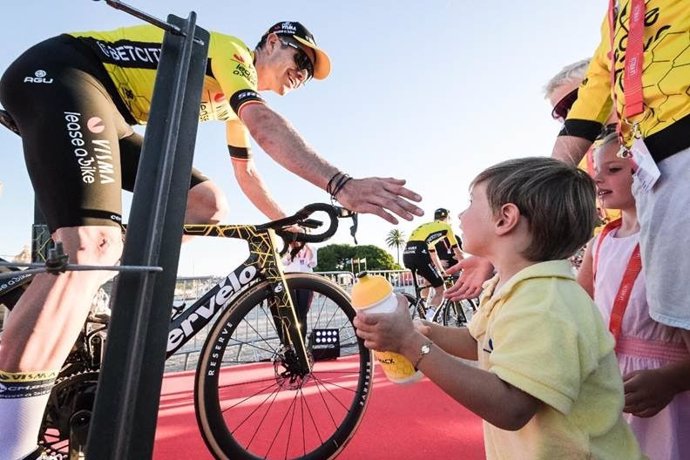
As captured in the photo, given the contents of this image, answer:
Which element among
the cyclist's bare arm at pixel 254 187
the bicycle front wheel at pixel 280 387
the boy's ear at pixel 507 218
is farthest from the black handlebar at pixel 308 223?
the boy's ear at pixel 507 218

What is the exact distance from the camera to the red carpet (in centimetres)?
203

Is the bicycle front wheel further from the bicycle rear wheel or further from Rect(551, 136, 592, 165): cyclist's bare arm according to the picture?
the bicycle rear wheel

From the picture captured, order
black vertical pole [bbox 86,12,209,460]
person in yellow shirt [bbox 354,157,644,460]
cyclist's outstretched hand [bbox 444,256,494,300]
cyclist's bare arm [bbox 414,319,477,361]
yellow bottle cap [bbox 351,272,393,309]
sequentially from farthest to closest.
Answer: cyclist's outstretched hand [bbox 444,256,494,300] < cyclist's bare arm [bbox 414,319,477,361] < yellow bottle cap [bbox 351,272,393,309] < person in yellow shirt [bbox 354,157,644,460] < black vertical pole [bbox 86,12,209,460]

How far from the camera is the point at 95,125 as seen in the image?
1.47 m

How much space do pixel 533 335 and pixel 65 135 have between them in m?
1.45

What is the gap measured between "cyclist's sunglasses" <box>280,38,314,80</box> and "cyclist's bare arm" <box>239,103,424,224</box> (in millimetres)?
761

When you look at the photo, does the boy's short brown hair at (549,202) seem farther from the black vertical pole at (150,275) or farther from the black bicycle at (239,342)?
the black bicycle at (239,342)

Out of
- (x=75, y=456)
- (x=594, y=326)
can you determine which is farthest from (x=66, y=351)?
(x=594, y=326)

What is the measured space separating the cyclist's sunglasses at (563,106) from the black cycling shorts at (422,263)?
4710 mm

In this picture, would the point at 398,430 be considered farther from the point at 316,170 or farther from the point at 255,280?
the point at 316,170

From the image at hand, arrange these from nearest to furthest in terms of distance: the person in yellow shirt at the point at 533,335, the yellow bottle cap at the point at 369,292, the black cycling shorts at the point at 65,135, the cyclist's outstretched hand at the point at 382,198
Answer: the person in yellow shirt at the point at 533,335 < the yellow bottle cap at the point at 369,292 < the cyclist's outstretched hand at the point at 382,198 < the black cycling shorts at the point at 65,135

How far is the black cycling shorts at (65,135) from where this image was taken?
139cm

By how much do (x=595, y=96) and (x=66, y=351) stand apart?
1.99 m

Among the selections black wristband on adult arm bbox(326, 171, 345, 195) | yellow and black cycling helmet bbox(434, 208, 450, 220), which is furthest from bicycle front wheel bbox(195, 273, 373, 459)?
yellow and black cycling helmet bbox(434, 208, 450, 220)
